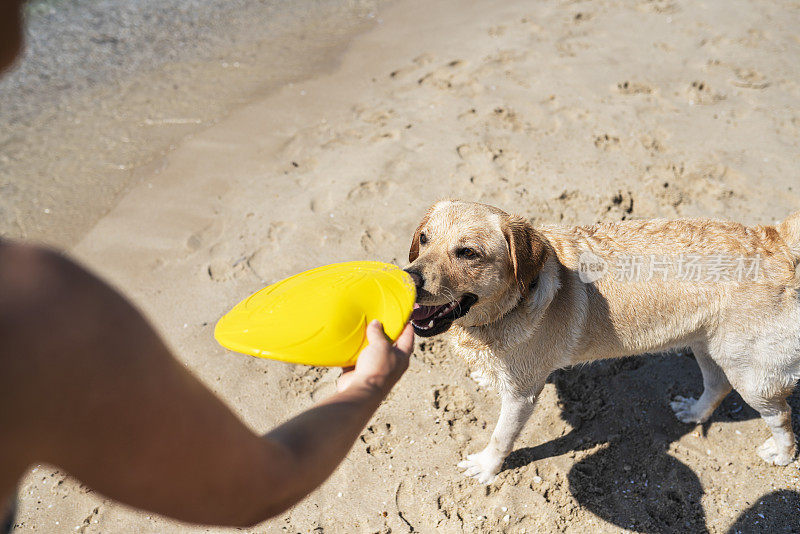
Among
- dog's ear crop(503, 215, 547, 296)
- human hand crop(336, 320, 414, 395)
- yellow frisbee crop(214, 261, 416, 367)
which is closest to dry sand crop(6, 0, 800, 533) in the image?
dog's ear crop(503, 215, 547, 296)

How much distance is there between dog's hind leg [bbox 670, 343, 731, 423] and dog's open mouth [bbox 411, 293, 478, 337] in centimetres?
175

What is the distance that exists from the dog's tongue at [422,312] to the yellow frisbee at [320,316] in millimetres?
475

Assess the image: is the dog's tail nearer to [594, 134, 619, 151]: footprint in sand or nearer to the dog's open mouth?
the dog's open mouth

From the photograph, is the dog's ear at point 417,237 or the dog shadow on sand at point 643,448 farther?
the dog shadow on sand at point 643,448

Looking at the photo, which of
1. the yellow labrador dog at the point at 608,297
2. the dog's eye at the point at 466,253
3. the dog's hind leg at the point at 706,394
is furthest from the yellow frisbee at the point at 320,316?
the dog's hind leg at the point at 706,394

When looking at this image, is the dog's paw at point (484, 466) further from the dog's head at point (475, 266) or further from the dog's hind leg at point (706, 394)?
the dog's hind leg at point (706, 394)

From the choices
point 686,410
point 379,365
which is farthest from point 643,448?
point 379,365

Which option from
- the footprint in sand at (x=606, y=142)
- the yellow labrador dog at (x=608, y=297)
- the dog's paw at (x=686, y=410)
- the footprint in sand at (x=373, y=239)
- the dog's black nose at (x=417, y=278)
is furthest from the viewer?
the footprint in sand at (x=606, y=142)

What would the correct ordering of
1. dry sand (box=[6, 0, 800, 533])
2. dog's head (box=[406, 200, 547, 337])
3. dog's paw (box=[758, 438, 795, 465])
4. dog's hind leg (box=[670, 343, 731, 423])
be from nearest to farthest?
dog's head (box=[406, 200, 547, 337])
dry sand (box=[6, 0, 800, 533])
dog's paw (box=[758, 438, 795, 465])
dog's hind leg (box=[670, 343, 731, 423])

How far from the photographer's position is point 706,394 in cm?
402

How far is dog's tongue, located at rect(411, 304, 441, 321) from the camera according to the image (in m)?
3.12

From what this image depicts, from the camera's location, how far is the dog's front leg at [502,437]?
3.53 meters

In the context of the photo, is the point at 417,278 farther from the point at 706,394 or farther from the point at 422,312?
the point at 706,394

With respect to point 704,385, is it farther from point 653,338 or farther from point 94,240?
point 94,240
